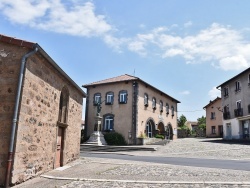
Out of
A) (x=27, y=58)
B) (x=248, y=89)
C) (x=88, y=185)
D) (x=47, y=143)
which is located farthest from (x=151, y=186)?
(x=248, y=89)

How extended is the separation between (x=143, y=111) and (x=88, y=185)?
21.4m

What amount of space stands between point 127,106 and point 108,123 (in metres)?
3.04

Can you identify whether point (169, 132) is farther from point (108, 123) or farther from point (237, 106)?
point (108, 123)

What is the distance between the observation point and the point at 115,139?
2616cm

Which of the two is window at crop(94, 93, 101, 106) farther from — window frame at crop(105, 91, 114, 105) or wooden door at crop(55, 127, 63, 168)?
wooden door at crop(55, 127, 63, 168)

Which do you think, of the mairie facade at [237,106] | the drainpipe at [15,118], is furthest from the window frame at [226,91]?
the drainpipe at [15,118]

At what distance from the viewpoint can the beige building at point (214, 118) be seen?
146 feet

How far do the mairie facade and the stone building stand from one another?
2454 centimetres

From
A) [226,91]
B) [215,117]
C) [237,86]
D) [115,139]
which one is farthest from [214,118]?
[115,139]

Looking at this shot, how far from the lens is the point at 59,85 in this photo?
993 centimetres

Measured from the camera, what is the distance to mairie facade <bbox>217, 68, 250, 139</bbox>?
28.3m

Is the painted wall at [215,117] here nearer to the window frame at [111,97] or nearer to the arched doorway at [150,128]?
the arched doorway at [150,128]

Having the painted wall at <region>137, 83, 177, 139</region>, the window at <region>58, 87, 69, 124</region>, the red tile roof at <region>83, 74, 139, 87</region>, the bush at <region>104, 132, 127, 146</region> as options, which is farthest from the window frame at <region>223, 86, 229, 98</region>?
the window at <region>58, 87, 69, 124</region>

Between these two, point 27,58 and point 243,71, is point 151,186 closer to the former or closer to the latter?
point 27,58
